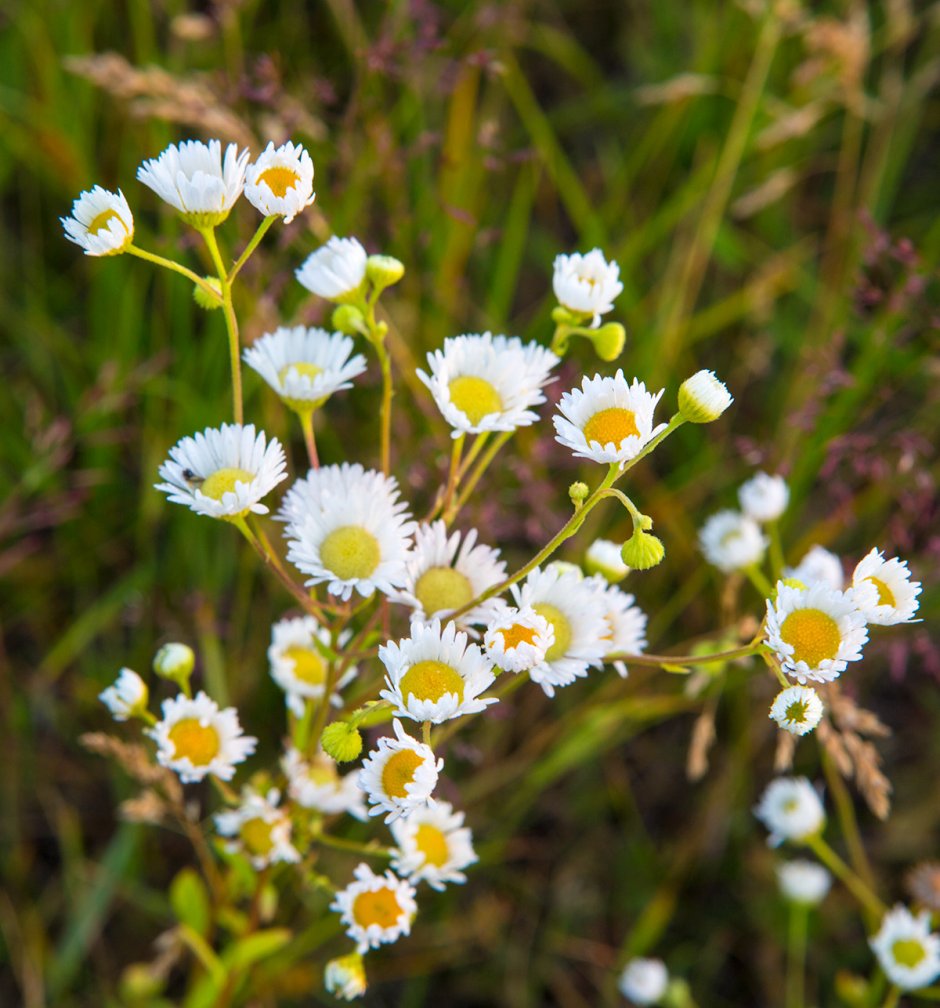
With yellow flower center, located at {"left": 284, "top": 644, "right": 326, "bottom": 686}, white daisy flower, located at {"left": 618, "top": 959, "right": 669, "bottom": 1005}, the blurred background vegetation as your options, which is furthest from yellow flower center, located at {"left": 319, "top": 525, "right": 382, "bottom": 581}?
white daisy flower, located at {"left": 618, "top": 959, "right": 669, "bottom": 1005}

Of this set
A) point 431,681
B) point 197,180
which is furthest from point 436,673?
point 197,180

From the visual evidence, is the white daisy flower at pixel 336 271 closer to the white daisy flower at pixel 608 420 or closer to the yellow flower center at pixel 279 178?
the yellow flower center at pixel 279 178

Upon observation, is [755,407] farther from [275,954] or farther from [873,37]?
[275,954]

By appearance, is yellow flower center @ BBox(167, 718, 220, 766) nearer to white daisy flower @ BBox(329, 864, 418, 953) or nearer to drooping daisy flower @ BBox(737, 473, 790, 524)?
white daisy flower @ BBox(329, 864, 418, 953)

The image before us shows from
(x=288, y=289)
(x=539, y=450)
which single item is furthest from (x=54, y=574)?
(x=539, y=450)

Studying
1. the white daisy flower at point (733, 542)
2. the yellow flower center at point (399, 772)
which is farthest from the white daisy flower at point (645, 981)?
the yellow flower center at point (399, 772)

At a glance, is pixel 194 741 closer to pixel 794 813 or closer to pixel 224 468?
pixel 224 468
